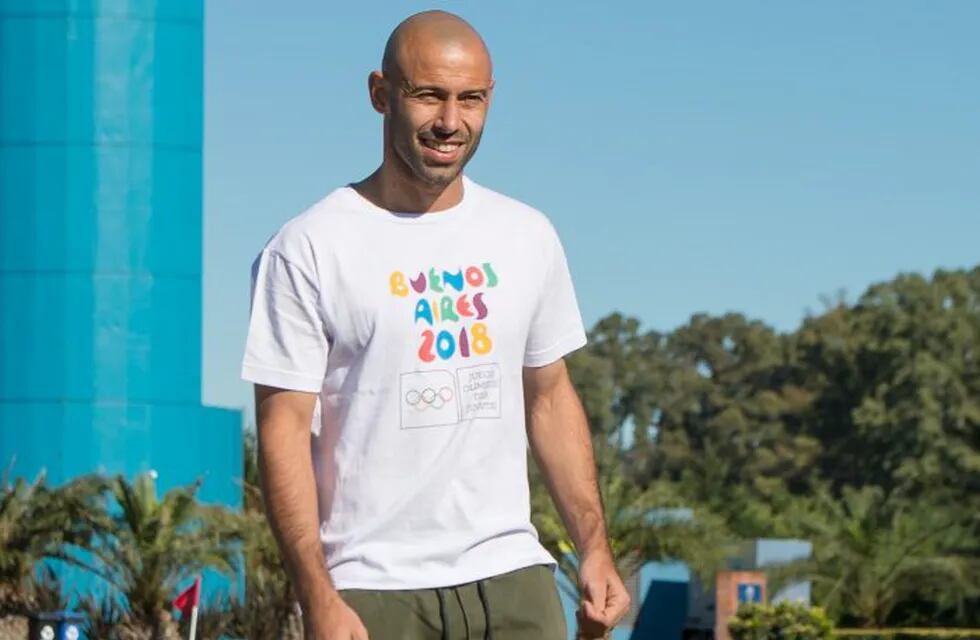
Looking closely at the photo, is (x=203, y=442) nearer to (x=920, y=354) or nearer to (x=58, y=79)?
(x=58, y=79)

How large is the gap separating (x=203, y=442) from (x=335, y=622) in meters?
46.5

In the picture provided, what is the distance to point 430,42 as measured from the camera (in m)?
4.69

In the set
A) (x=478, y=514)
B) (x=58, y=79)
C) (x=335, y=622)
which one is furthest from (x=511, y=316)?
(x=58, y=79)

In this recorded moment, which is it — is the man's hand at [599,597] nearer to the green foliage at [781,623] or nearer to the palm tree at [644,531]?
the palm tree at [644,531]

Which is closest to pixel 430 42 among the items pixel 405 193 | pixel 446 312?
pixel 405 193

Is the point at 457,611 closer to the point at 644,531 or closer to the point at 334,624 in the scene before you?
the point at 334,624

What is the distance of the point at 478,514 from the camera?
473cm

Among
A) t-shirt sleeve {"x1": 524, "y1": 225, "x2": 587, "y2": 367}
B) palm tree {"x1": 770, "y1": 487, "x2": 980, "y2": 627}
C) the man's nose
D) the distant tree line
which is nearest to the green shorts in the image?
t-shirt sleeve {"x1": 524, "y1": 225, "x2": 587, "y2": 367}

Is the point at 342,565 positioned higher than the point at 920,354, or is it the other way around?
the point at 920,354

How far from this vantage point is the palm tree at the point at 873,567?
172 ft

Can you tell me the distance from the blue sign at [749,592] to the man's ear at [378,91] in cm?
4867

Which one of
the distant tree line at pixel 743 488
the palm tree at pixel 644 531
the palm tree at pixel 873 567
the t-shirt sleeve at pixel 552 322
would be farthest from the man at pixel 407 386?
the palm tree at pixel 873 567

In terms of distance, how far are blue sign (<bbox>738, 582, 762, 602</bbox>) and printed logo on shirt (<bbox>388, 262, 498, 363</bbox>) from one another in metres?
48.7

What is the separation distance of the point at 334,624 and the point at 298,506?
230 mm
